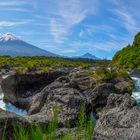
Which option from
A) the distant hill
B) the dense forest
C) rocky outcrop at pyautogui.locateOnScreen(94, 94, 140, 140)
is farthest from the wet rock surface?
the distant hill

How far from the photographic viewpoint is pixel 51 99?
1700 cm

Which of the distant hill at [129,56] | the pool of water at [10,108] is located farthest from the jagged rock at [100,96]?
the distant hill at [129,56]

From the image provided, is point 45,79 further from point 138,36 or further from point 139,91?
point 138,36

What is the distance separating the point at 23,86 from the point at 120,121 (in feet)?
64.4

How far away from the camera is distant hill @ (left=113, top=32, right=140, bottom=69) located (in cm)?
10344

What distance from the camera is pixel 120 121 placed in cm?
1263

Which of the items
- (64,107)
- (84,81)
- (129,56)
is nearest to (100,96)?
(64,107)

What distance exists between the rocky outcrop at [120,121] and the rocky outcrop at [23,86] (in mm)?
14644

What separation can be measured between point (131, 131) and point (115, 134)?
1.41ft

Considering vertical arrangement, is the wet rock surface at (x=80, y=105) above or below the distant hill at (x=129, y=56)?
below

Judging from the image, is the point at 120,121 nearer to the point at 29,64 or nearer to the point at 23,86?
the point at 23,86

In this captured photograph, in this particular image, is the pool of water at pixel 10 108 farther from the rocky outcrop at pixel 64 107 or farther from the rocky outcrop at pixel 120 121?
the rocky outcrop at pixel 120 121

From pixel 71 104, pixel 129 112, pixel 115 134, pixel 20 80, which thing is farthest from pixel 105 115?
pixel 20 80

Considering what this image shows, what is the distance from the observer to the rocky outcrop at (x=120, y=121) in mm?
11195
